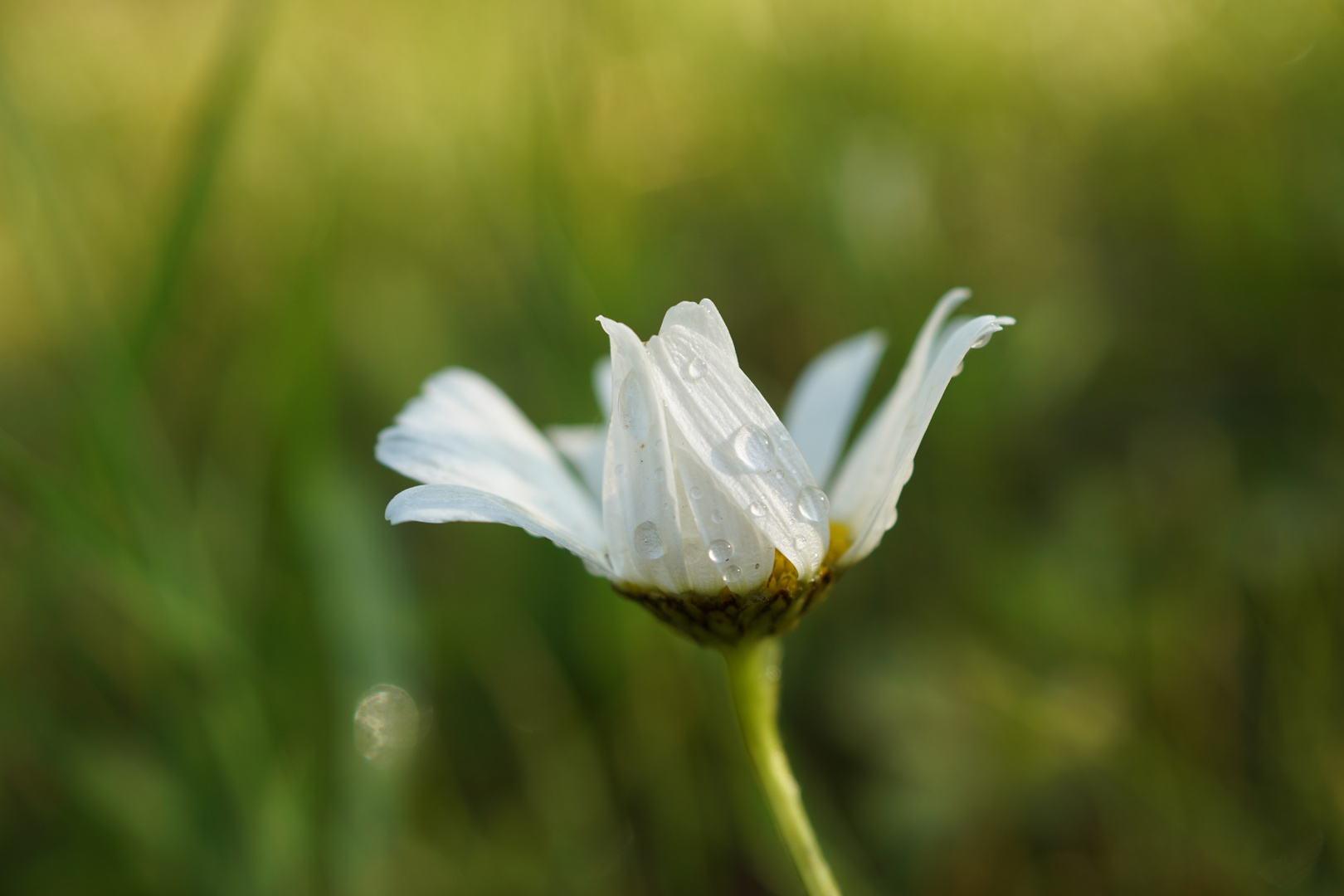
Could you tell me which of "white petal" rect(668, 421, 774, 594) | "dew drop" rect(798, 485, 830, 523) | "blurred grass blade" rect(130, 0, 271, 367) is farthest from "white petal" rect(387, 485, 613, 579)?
"blurred grass blade" rect(130, 0, 271, 367)

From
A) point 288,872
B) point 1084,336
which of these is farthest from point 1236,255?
point 288,872

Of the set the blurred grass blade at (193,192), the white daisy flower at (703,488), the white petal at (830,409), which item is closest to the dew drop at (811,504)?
the white daisy flower at (703,488)

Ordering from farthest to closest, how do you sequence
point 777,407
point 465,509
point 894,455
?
point 777,407
point 894,455
point 465,509

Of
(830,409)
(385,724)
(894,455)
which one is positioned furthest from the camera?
(385,724)

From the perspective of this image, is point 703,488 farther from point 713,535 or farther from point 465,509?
point 465,509

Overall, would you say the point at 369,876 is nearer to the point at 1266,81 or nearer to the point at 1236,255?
the point at 1236,255

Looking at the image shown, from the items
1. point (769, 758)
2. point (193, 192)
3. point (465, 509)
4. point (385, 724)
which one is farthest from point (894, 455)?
point (193, 192)
